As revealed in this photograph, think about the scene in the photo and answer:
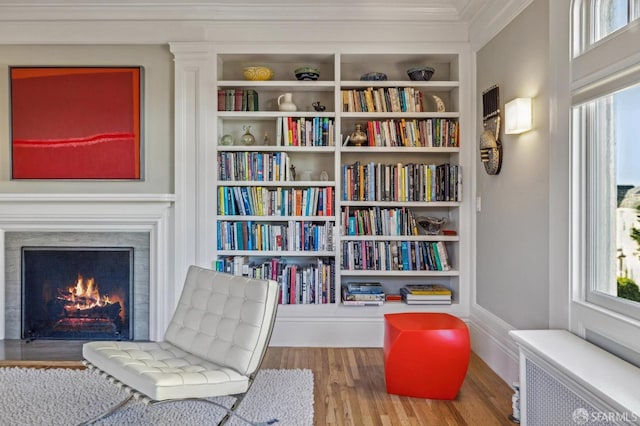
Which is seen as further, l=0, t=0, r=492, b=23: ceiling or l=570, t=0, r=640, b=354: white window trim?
l=0, t=0, r=492, b=23: ceiling

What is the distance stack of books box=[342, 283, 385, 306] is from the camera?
3.66 metres

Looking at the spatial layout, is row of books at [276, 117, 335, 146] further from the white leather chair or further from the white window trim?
the white window trim

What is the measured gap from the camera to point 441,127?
12.1 feet

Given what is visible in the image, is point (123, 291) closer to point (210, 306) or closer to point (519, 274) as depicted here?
point (210, 306)

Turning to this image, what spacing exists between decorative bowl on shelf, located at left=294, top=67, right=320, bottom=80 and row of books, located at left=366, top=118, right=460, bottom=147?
0.57 m

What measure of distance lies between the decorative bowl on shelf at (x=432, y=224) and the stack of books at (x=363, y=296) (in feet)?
2.03

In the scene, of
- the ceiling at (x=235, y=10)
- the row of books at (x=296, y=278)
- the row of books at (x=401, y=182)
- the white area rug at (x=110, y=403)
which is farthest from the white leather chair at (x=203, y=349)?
the ceiling at (x=235, y=10)

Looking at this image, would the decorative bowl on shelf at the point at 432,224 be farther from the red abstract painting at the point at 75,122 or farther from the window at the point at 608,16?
the red abstract painting at the point at 75,122

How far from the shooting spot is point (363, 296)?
368 centimetres

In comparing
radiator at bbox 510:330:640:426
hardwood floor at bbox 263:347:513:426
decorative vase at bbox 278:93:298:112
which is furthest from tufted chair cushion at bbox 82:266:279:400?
decorative vase at bbox 278:93:298:112

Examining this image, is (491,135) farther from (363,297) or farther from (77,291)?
(77,291)

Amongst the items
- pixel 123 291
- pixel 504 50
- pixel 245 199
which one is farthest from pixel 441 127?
pixel 123 291

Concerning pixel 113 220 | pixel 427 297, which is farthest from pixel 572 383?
pixel 113 220

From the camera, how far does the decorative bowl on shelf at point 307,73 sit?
12.1 feet
